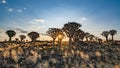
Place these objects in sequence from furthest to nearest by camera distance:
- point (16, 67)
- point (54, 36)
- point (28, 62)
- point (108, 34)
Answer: point (108, 34) < point (54, 36) < point (28, 62) < point (16, 67)

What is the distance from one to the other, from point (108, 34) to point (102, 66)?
199 ft

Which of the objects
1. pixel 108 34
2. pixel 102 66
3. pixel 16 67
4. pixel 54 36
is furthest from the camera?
pixel 108 34

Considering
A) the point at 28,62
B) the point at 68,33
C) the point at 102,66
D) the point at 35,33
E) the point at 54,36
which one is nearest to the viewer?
the point at 102,66

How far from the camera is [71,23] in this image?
51875mm

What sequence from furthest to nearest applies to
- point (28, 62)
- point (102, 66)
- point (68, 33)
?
1. point (68, 33)
2. point (28, 62)
3. point (102, 66)

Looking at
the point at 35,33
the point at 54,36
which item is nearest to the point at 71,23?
the point at 54,36

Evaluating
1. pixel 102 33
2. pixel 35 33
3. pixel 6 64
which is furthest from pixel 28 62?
pixel 102 33

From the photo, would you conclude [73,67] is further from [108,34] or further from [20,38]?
[20,38]

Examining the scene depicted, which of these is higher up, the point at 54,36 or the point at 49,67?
the point at 54,36

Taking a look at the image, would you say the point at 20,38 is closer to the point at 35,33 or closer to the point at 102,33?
the point at 35,33

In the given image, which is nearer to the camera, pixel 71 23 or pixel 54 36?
pixel 71 23

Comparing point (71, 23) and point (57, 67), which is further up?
point (71, 23)

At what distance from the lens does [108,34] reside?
83062 millimetres

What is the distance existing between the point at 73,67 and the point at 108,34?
Answer: 208ft
